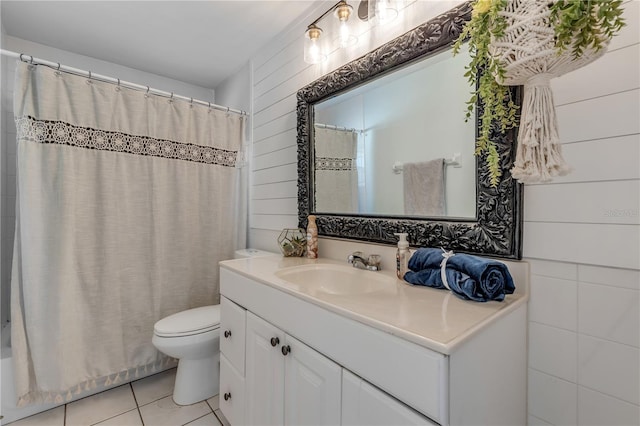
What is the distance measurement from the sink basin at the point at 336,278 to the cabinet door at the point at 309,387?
28 centimetres

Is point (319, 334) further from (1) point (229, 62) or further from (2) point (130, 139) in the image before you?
(1) point (229, 62)

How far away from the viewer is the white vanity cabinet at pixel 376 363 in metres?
0.63

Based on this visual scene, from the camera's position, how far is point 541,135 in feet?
2.39

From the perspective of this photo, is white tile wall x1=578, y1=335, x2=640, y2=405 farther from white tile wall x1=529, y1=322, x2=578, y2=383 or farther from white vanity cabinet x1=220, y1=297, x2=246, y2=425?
white vanity cabinet x1=220, y1=297, x2=246, y2=425

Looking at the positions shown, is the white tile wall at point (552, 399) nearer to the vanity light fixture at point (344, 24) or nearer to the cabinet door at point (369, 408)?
the cabinet door at point (369, 408)

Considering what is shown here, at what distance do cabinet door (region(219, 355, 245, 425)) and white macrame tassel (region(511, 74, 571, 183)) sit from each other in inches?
53.0

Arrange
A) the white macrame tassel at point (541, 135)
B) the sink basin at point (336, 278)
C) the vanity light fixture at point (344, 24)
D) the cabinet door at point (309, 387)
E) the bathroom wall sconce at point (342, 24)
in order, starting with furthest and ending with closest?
the vanity light fixture at point (344, 24)
the bathroom wall sconce at point (342, 24)
the sink basin at point (336, 278)
the cabinet door at point (309, 387)
the white macrame tassel at point (541, 135)

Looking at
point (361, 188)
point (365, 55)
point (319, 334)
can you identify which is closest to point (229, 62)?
point (365, 55)

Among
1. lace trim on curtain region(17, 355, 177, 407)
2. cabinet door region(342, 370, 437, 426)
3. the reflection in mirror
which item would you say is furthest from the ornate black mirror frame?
lace trim on curtain region(17, 355, 177, 407)

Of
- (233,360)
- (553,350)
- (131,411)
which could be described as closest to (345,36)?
(553,350)

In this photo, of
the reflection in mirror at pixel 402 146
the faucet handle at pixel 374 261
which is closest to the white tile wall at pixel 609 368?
the reflection in mirror at pixel 402 146

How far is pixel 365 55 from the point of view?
1.38 metres

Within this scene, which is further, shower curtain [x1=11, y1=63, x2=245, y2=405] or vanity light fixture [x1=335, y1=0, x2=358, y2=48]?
shower curtain [x1=11, y1=63, x2=245, y2=405]

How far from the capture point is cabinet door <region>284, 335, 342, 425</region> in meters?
0.85
